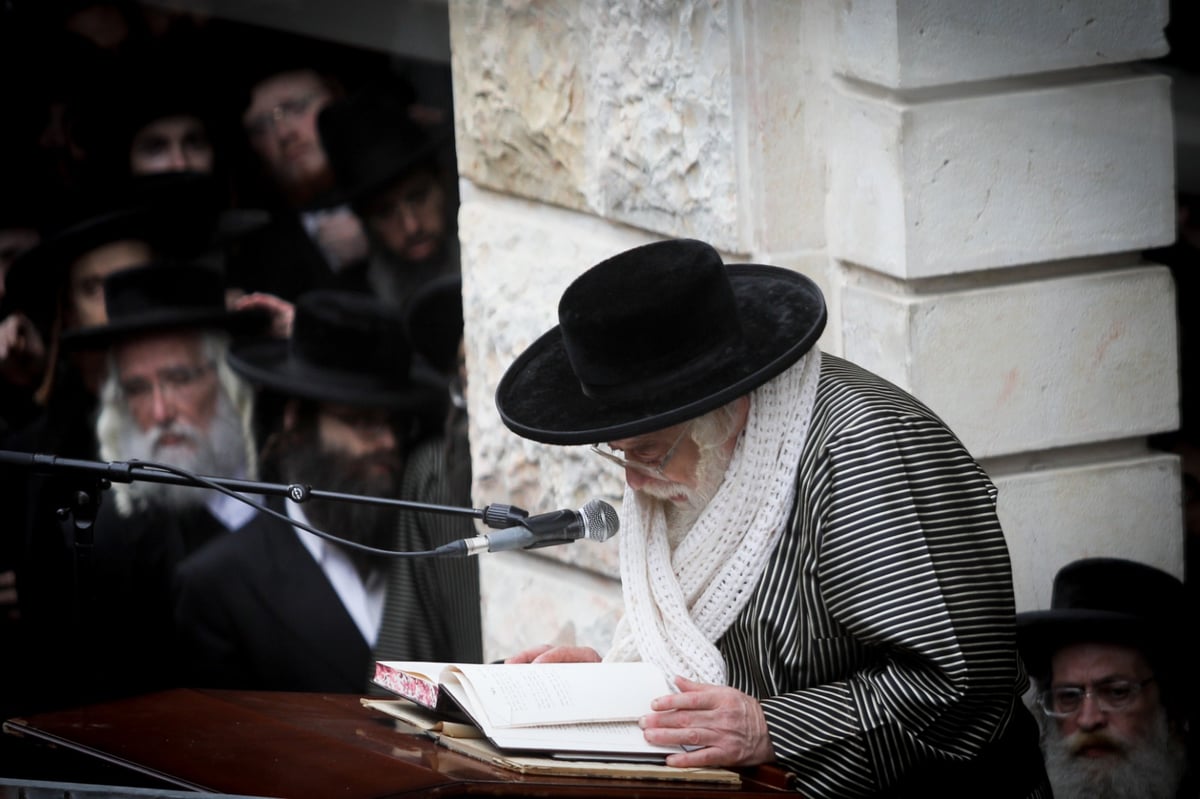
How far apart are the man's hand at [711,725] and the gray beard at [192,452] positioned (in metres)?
3.15

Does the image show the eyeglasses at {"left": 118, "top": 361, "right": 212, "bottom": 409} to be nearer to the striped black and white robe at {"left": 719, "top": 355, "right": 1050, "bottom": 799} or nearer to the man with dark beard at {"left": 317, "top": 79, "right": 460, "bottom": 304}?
the man with dark beard at {"left": 317, "top": 79, "right": 460, "bottom": 304}

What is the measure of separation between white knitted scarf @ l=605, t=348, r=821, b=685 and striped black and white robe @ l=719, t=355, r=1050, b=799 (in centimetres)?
3

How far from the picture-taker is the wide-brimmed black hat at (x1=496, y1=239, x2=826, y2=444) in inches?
120

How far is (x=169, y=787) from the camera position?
263 centimetres

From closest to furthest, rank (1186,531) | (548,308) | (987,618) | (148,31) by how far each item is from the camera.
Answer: (987,618), (1186,531), (548,308), (148,31)

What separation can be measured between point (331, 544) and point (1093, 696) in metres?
2.48

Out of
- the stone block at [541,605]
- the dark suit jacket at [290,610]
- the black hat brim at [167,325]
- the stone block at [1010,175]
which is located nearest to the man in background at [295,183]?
the black hat brim at [167,325]

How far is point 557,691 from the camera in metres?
2.91

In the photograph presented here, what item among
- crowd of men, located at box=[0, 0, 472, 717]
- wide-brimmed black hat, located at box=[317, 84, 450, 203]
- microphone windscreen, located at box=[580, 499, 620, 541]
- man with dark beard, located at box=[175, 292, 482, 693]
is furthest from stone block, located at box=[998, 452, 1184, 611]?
wide-brimmed black hat, located at box=[317, 84, 450, 203]

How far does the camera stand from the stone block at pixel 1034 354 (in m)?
3.92

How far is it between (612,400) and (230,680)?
295cm

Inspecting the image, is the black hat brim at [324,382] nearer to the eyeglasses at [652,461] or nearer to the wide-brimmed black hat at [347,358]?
the wide-brimmed black hat at [347,358]

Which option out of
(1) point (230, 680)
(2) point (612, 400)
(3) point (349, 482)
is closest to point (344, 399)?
(3) point (349, 482)

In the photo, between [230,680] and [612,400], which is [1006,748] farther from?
[230,680]
